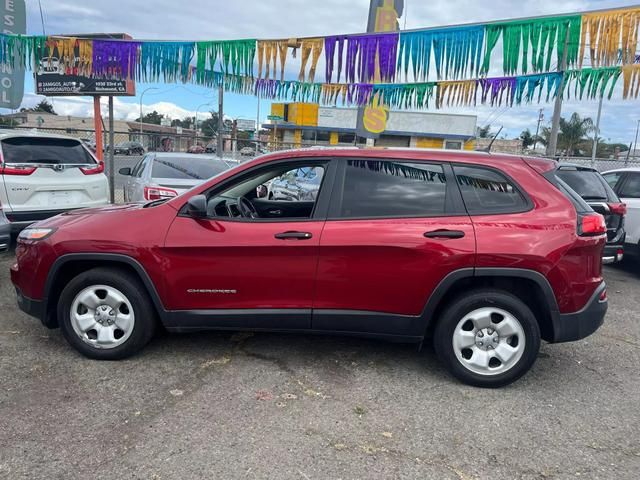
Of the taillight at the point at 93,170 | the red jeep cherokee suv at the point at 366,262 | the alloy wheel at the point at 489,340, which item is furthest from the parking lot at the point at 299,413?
the taillight at the point at 93,170

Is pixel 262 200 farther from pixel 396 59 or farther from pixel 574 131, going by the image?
pixel 574 131

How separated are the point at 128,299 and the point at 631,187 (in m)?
7.55

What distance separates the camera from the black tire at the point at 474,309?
341cm

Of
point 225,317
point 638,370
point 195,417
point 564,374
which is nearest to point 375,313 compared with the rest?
point 225,317

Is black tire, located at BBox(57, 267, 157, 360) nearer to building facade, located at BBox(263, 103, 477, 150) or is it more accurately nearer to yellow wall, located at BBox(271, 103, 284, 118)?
building facade, located at BBox(263, 103, 477, 150)

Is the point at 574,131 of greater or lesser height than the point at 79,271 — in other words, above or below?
above

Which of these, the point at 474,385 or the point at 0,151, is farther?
the point at 0,151

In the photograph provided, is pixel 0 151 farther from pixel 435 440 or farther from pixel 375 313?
pixel 435 440

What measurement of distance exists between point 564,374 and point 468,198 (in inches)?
66.2

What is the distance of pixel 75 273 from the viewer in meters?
3.85

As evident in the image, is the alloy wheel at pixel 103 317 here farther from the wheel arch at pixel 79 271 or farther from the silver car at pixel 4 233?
the silver car at pixel 4 233

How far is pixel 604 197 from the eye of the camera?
643 cm

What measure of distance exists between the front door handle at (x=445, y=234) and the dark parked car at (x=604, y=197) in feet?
12.5

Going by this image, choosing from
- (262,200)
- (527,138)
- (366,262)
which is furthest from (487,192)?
(527,138)
